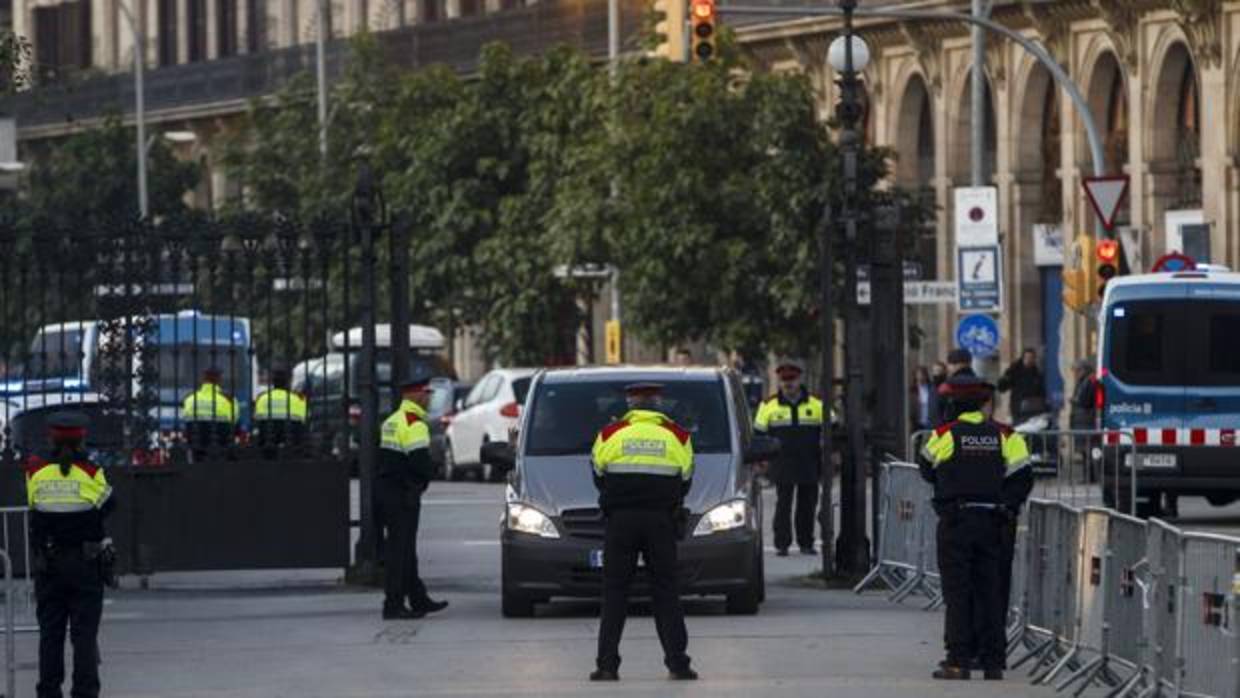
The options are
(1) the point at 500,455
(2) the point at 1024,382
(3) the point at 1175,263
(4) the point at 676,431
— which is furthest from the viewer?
(2) the point at 1024,382

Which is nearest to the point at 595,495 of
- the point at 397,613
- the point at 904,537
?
the point at 397,613

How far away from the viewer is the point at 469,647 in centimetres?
2392

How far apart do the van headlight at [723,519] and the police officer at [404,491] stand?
1818 mm

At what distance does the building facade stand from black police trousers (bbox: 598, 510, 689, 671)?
1172 inches

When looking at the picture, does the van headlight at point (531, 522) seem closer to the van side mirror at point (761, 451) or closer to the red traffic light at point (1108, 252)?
the van side mirror at point (761, 451)

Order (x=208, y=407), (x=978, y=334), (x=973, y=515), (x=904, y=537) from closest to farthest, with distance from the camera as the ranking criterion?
(x=973, y=515) < (x=904, y=537) < (x=208, y=407) < (x=978, y=334)

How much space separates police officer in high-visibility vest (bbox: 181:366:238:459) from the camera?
2945 centimetres

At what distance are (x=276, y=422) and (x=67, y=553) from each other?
954 centimetres

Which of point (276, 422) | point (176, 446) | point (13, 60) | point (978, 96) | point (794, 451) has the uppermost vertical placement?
point (978, 96)

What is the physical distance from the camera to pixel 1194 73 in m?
55.9

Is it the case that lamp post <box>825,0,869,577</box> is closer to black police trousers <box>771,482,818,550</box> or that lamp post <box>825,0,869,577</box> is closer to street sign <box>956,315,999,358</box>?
black police trousers <box>771,482,818,550</box>

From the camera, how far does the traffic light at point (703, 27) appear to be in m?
40.2

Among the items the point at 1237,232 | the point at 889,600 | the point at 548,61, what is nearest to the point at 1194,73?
the point at 1237,232

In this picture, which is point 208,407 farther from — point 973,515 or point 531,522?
point 973,515
